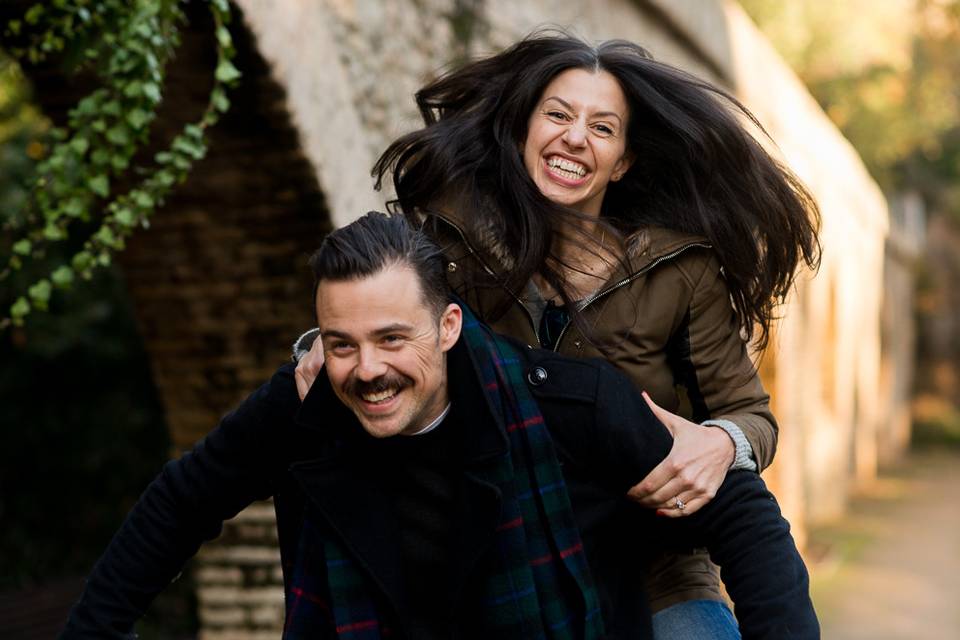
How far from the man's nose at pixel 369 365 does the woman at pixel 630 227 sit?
0.28 metres

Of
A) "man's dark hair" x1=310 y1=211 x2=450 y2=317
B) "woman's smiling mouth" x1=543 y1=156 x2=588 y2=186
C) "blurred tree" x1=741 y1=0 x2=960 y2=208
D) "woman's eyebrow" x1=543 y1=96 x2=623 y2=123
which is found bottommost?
"man's dark hair" x1=310 y1=211 x2=450 y2=317

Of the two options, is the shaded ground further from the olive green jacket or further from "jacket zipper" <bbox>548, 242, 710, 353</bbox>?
"jacket zipper" <bbox>548, 242, 710, 353</bbox>

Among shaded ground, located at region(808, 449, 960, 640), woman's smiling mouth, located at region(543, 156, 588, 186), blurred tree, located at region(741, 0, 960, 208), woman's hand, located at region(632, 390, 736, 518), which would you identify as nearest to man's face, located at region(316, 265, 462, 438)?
woman's hand, located at region(632, 390, 736, 518)

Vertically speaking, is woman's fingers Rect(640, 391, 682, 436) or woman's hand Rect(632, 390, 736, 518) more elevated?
woman's fingers Rect(640, 391, 682, 436)

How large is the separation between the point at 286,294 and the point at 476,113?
79.5 inches

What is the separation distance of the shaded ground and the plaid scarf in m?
6.04

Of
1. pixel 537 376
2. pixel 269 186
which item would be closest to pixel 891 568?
pixel 269 186

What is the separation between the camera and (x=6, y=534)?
24.7 feet

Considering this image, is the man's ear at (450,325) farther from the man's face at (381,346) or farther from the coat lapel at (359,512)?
the coat lapel at (359,512)

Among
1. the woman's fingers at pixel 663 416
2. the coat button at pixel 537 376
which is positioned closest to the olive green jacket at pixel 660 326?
the woman's fingers at pixel 663 416

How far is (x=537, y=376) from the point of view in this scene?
6.80 feet

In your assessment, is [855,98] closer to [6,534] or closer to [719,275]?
[6,534]

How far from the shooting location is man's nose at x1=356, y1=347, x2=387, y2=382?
188 centimetres

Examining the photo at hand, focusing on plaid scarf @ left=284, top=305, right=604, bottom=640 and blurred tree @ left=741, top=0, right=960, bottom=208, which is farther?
blurred tree @ left=741, top=0, right=960, bottom=208
